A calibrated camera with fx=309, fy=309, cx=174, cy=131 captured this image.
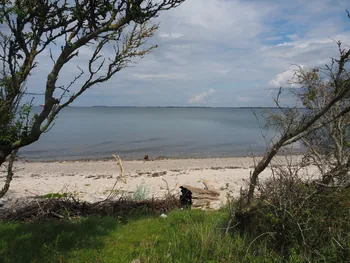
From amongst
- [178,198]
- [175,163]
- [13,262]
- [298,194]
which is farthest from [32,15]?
[175,163]

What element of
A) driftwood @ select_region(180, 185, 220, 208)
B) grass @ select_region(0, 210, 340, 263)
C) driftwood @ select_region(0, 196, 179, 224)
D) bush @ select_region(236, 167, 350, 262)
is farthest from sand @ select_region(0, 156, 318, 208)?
bush @ select_region(236, 167, 350, 262)

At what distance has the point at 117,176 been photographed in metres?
17.9

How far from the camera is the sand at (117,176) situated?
472 inches

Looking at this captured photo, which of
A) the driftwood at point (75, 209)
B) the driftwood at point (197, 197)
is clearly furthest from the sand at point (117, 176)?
the driftwood at point (75, 209)

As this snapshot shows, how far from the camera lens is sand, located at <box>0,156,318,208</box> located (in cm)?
1198

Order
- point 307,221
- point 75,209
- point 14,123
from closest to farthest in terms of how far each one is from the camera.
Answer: point 14,123 < point 307,221 < point 75,209

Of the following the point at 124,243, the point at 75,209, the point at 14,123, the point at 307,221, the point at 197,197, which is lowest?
the point at 75,209

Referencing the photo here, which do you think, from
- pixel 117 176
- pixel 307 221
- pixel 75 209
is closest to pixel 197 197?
pixel 75 209

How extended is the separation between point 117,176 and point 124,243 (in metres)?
12.6

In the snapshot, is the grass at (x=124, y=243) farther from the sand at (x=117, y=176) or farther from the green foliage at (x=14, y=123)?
the sand at (x=117, y=176)

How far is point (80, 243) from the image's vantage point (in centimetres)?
542

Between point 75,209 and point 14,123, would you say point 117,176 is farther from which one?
point 14,123

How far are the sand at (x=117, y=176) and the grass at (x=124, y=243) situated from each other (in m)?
3.41

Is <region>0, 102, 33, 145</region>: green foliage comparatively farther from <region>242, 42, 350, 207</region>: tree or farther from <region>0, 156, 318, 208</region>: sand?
<region>0, 156, 318, 208</region>: sand
